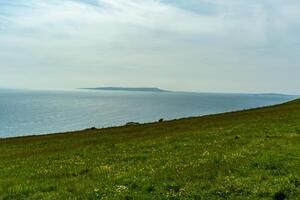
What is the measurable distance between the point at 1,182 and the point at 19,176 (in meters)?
1.58

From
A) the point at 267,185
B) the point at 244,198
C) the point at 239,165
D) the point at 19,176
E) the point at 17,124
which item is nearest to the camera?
the point at 244,198

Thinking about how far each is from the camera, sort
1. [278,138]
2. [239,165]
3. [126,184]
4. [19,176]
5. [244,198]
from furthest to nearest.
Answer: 1. [278,138]
2. [19,176]
3. [239,165]
4. [126,184]
5. [244,198]

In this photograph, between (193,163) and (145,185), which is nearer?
(145,185)

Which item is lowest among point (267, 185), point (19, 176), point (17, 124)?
point (17, 124)

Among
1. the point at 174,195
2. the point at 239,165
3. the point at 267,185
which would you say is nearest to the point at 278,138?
the point at 239,165

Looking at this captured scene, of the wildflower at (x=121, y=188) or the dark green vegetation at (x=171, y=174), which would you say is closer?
the dark green vegetation at (x=171, y=174)

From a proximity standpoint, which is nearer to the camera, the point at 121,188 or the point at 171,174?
the point at 121,188

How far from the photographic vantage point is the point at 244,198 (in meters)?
14.5

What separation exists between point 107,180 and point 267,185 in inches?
272

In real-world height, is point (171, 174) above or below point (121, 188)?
above

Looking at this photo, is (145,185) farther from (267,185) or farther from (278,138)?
(278,138)

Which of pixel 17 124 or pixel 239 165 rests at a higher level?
pixel 239 165

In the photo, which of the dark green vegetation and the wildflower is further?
the wildflower

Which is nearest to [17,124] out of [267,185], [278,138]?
[278,138]
